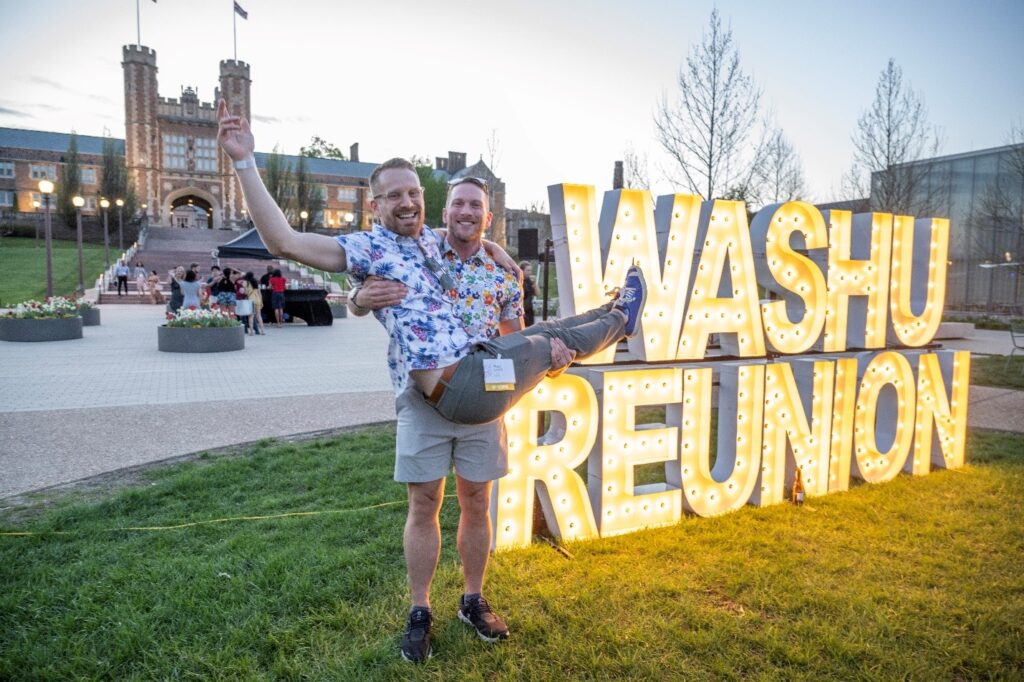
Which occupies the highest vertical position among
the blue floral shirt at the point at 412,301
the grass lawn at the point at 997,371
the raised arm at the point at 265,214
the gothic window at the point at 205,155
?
→ the gothic window at the point at 205,155

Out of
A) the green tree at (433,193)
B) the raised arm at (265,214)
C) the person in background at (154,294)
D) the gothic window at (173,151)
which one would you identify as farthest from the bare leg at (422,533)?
the gothic window at (173,151)

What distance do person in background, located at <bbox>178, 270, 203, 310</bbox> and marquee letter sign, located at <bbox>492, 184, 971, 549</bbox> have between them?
15.0 meters

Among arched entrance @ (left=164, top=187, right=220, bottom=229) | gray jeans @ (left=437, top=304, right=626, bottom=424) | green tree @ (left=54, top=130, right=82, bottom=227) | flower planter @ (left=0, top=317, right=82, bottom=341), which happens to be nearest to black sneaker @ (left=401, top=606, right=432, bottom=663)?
gray jeans @ (left=437, top=304, right=626, bottom=424)

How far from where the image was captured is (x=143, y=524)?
429cm

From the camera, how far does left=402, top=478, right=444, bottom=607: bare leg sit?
275 cm

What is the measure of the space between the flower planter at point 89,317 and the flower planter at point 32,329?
2852mm

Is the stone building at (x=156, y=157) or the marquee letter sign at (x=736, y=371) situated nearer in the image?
the marquee letter sign at (x=736, y=371)

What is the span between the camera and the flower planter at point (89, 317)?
57.9 ft

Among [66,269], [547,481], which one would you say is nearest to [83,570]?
[547,481]

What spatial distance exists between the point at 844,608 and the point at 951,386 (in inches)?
142

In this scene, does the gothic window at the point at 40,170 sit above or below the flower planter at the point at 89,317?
above

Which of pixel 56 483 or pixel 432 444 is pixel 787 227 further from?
pixel 56 483

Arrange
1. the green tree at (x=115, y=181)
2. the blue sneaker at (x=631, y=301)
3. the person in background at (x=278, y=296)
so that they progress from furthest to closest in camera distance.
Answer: the green tree at (x=115, y=181) → the person in background at (x=278, y=296) → the blue sneaker at (x=631, y=301)

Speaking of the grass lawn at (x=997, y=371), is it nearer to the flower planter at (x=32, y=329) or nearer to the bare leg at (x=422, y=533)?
the bare leg at (x=422, y=533)
